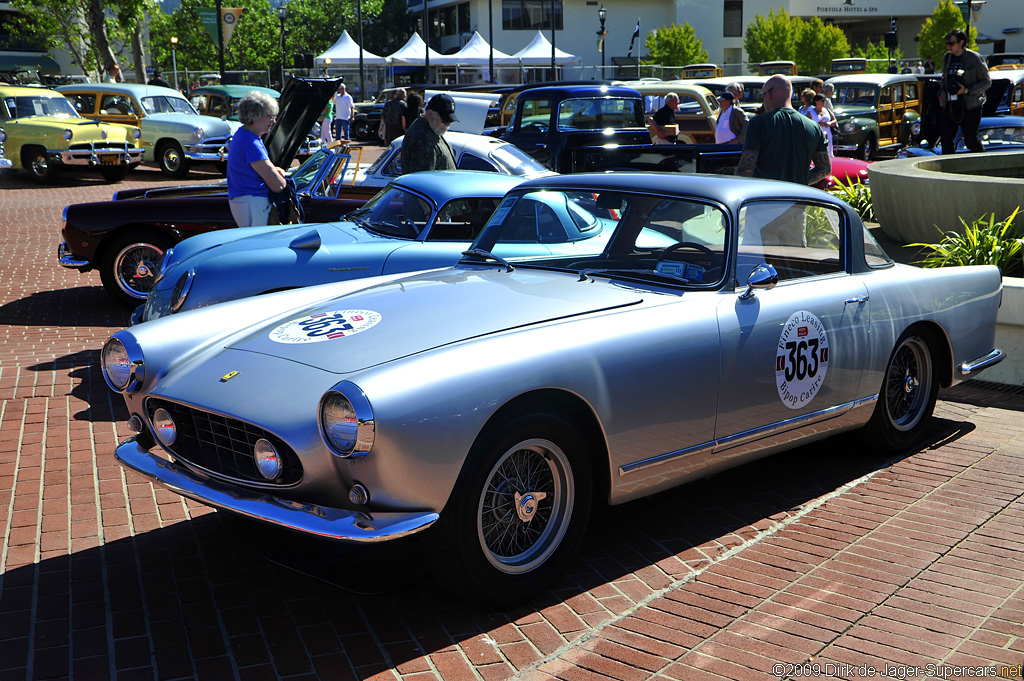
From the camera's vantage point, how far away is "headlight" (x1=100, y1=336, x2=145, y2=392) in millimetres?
3682

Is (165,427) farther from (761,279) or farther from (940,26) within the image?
(940,26)

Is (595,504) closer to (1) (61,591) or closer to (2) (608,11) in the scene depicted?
(1) (61,591)

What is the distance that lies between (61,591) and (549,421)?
6.29ft

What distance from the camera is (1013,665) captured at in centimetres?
298

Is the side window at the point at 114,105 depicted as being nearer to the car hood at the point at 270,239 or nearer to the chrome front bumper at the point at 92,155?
the chrome front bumper at the point at 92,155

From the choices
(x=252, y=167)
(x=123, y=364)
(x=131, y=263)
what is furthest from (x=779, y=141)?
(x=131, y=263)

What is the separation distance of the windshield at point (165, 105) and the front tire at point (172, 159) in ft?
4.59

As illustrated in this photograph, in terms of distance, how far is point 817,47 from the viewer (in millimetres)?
51969

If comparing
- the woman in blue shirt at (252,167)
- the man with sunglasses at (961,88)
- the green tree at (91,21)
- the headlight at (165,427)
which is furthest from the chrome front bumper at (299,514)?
the green tree at (91,21)

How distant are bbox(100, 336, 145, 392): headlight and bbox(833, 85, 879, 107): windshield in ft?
69.4

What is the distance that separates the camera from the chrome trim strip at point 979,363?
5.09 m

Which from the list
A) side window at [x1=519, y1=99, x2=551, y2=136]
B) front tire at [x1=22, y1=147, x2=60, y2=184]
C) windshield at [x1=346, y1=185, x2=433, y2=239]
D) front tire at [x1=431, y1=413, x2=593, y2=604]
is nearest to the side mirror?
front tire at [x1=431, y1=413, x2=593, y2=604]

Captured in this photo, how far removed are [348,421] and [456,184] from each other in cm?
378

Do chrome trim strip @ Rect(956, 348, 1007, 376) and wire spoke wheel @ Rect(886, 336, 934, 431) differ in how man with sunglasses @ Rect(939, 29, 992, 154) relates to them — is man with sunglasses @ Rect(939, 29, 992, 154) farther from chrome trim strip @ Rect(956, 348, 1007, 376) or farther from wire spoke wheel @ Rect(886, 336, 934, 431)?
wire spoke wheel @ Rect(886, 336, 934, 431)
